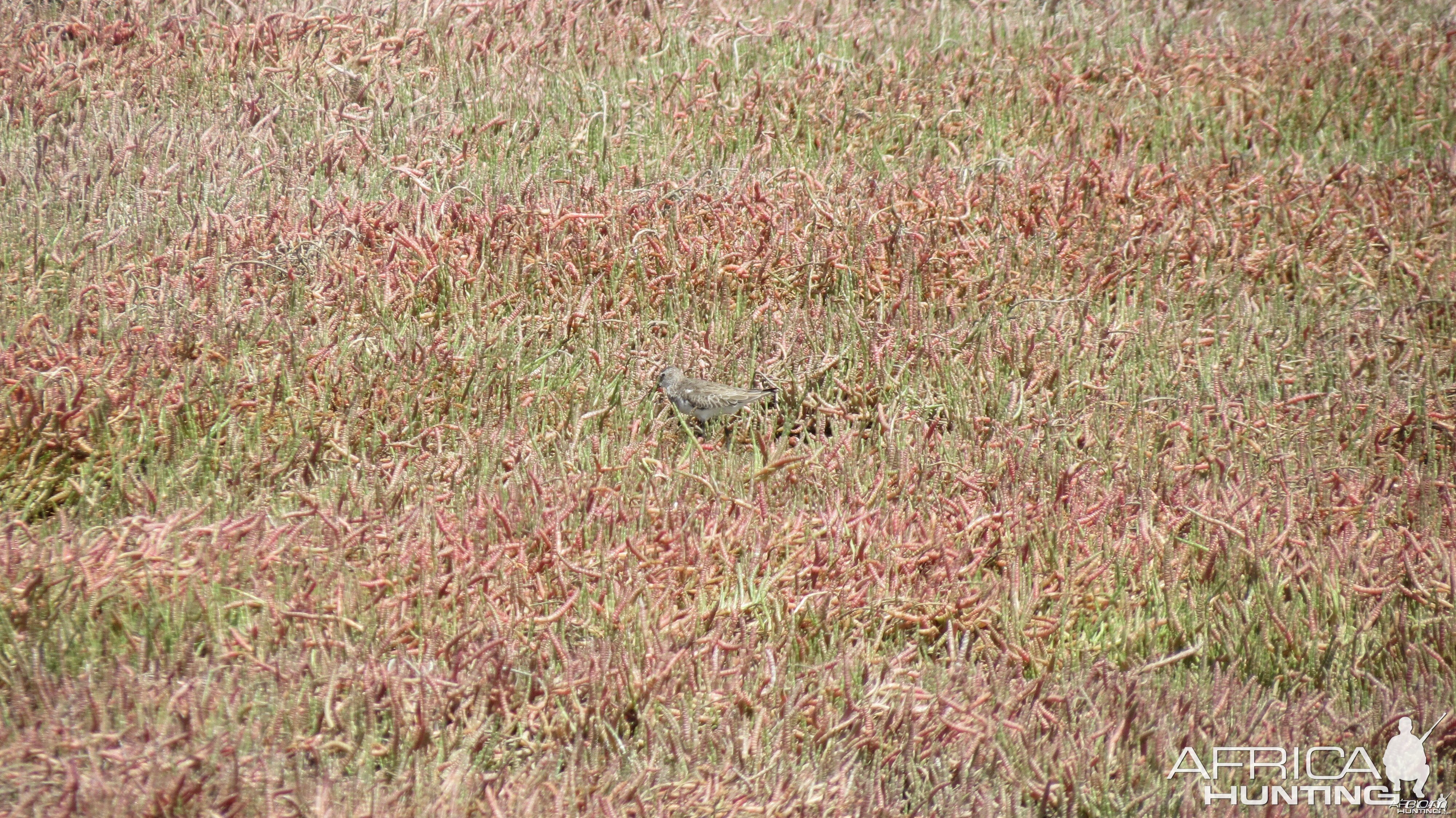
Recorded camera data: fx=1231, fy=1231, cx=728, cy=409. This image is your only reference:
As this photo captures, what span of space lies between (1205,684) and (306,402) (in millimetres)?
3593

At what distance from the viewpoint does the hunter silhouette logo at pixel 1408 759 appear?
381 cm

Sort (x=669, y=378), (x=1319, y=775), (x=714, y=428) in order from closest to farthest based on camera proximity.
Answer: (x=1319, y=775) → (x=714, y=428) → (x=669, y=378)

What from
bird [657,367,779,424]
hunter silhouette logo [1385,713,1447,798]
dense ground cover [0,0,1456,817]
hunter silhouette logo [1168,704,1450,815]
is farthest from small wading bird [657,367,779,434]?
hunter silhouette logo [1385,713,1447,798]

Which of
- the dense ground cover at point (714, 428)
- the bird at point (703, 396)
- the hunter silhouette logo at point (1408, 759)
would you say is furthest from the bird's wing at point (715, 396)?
the hunter silhouette logo at point (1408, 759)

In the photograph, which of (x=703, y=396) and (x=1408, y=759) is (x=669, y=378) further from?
(x=1408, y=759)

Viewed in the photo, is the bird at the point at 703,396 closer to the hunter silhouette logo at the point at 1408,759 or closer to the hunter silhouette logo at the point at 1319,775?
the hunter silhouette logo at the point at 1319,775

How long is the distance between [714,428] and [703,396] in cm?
16

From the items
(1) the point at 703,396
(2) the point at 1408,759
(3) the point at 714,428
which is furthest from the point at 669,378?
(2) the point at 1408,759

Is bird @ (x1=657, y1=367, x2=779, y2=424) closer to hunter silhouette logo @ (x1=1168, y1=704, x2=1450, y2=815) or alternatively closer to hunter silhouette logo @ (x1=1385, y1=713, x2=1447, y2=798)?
hunter silhouette logo @ (x1=1168, y1=704, x2=1450, y2=815)

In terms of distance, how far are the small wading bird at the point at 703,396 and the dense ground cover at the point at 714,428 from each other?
0.37ft

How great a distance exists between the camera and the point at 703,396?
547cm

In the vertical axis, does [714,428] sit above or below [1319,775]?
above

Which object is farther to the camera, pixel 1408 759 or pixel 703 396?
pixel 703 396

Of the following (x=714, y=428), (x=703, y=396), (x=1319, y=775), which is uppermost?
(x=703, y=396)
